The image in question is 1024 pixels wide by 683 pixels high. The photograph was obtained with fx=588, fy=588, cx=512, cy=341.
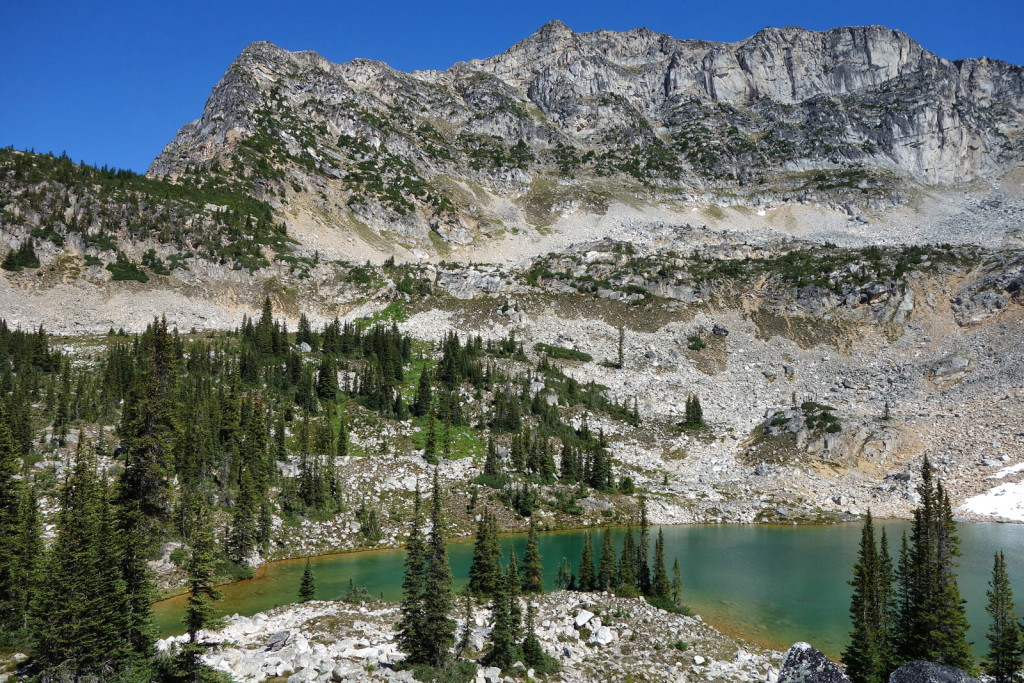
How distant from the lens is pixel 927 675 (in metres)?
15.4

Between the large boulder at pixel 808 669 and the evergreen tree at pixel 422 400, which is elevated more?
the evergreen tree at pixel 422 400

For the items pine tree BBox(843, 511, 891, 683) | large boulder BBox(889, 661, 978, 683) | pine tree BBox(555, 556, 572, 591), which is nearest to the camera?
large boulder BBox(889, 661, 978, 683)

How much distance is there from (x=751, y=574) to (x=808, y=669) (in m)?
26.7

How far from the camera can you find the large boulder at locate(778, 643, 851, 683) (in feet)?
54.3

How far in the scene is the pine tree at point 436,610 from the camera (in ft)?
71.6

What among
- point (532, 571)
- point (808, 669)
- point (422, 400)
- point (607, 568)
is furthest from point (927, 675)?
point (422, 400)

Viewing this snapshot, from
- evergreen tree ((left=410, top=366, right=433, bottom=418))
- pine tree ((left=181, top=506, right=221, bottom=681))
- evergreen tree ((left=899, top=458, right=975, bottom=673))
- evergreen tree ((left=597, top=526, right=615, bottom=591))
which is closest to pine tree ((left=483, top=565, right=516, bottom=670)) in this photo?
pine tree ((left=181, top=506, right=221, bottom=681))

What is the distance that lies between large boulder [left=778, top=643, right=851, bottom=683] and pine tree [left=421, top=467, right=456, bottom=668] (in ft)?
37.4

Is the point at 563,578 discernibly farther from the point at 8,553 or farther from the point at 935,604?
the point at 8,553

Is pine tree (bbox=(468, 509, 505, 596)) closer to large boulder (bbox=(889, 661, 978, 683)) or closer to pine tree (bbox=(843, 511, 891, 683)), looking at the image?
pine tree (bbox=(843, 511, 891, 683))

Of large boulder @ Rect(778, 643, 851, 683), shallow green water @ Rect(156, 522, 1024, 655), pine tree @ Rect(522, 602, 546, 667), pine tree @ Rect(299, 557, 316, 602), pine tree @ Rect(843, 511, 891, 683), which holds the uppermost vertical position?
large boulder @ Rect(778, 643, 851, 683)

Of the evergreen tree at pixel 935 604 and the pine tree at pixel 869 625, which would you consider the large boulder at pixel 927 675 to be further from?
the pine tree at pixel 869 625

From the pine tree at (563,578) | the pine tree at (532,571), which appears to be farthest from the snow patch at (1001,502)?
the pine tree at (532,571)

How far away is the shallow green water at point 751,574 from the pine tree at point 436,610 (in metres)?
13.3
